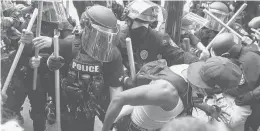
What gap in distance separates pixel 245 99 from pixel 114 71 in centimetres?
157

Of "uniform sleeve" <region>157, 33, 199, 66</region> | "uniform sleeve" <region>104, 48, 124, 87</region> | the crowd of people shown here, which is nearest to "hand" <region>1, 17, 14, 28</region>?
the crowd of people

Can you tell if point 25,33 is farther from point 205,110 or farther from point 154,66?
point 205,110

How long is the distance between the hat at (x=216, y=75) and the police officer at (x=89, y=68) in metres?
0.99

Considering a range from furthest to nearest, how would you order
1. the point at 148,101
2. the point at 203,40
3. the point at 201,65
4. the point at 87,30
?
the point at 203,40 < the point at 87,30 < the point at 201,65 < the point at 148,101

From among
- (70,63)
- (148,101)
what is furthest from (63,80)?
(148,101)

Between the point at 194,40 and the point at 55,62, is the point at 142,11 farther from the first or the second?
the point at 194,40

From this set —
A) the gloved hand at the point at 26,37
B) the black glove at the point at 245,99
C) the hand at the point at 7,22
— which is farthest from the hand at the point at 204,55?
the hand at the point at 7,22

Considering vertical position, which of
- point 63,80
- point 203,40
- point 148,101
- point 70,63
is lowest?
point 203,40

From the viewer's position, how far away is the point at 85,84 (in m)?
3.45

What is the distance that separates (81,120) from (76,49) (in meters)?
0.77

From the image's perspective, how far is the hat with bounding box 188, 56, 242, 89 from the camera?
8.34ft

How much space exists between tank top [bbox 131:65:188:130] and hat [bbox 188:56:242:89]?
0.50 ft

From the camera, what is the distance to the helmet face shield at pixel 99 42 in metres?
3.22

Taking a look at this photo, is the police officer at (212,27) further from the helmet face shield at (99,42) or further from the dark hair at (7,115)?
the dark hair at (7,115)
